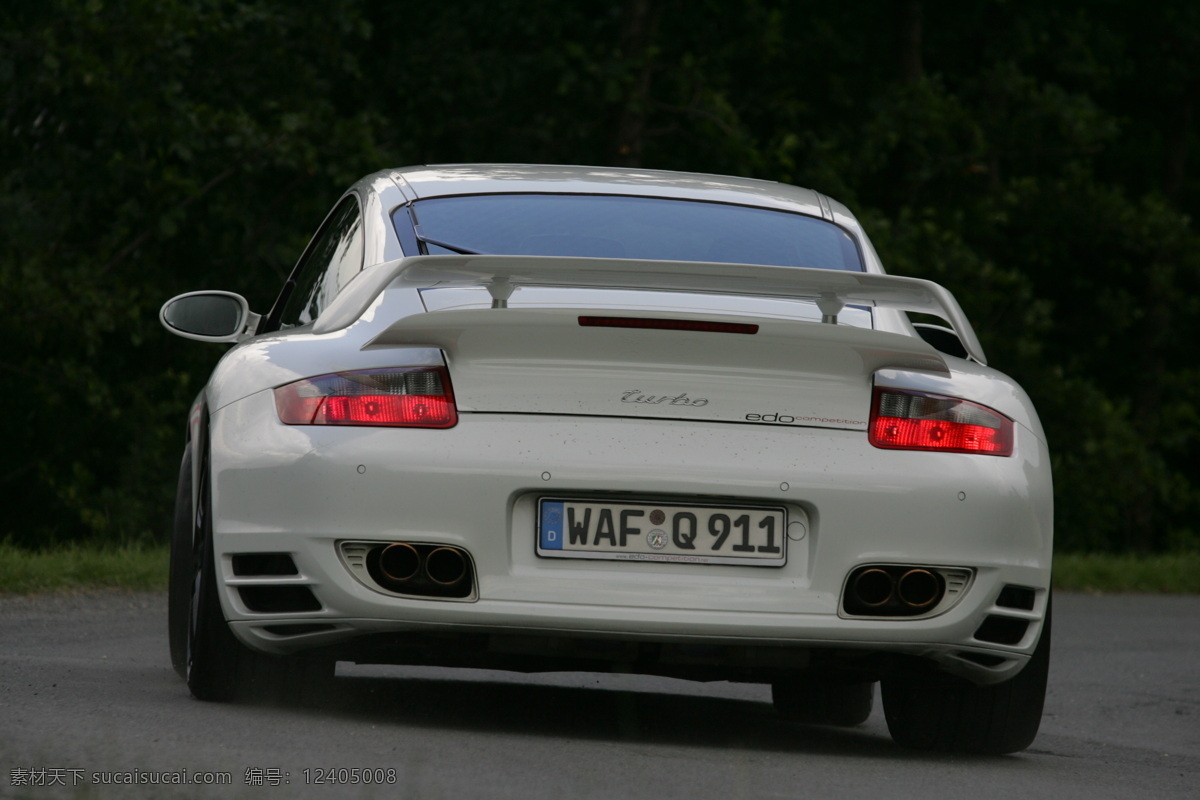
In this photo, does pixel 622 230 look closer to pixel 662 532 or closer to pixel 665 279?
pixel 665 279

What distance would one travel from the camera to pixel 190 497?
→ 4.99 meters

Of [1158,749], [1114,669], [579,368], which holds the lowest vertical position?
[1114,669]

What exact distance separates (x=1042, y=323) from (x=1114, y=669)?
14474mm

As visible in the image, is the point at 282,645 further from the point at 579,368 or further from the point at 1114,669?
the point at 1114,669

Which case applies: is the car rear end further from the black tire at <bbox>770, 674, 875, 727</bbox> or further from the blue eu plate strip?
the black tire at <bbox>770, 674, 875, 727</bbox>

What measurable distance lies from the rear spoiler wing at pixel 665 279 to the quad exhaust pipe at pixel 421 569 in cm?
56

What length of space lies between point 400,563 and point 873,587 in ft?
3.46

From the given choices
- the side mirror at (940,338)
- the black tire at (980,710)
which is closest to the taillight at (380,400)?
the black tire at (980,710)

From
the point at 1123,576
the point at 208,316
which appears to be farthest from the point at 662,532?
the point at 1123,576

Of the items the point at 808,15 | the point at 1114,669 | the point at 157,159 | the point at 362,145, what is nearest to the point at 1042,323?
the point at 808,15

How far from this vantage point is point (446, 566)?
4133 millimetres

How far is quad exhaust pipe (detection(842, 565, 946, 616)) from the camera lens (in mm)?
4191

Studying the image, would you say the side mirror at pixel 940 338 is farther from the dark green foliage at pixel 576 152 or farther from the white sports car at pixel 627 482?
the dark green foliage at pixel 576 152

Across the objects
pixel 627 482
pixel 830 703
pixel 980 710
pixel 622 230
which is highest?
pixel 622 230
